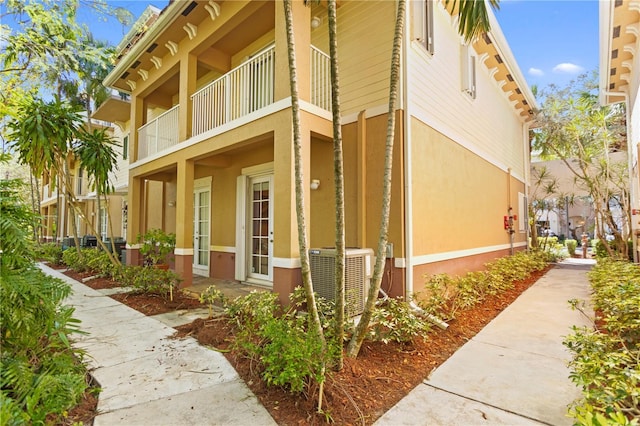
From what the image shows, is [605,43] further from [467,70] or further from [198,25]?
[198,25]

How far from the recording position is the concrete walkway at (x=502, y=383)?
2.52 metres

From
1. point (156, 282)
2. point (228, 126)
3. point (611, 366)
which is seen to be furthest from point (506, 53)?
point (156, 282)

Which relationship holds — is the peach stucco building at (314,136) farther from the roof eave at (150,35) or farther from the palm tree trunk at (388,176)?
the palm tree trunk at (388,176)

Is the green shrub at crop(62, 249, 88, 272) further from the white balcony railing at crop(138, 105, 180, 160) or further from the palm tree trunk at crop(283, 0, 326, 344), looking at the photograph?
the palm tree trunk at crop(283, 0, 326, 344)

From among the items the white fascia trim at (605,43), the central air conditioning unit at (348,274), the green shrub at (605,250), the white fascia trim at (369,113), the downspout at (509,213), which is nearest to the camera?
the central air conditioning unit at (348,274)

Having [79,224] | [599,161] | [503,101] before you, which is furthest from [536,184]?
[79,224]

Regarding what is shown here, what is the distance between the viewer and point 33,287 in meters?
2.30

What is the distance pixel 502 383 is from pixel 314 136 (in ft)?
13.1

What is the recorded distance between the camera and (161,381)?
10.0 feet

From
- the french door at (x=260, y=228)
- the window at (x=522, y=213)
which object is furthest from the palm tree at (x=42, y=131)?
the window at (x=522, y=213)

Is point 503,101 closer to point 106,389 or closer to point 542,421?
point 542,421

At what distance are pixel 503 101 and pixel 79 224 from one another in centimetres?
2238

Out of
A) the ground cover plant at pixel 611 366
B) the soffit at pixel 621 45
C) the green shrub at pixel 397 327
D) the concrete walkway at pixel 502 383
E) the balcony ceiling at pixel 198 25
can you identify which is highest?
the balcony ceiling at pixel 198 25

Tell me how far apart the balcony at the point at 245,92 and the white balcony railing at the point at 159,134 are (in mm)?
1550
